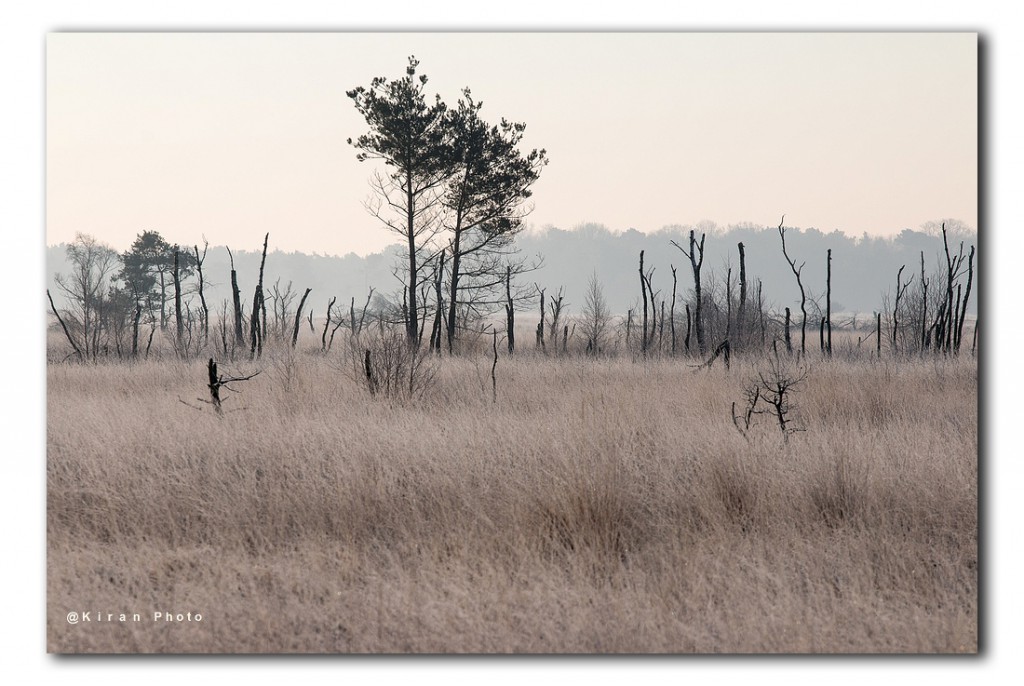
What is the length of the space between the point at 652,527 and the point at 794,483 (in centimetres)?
112

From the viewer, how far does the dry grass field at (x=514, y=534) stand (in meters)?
3.56

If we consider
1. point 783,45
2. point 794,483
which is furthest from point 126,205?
point 794,483

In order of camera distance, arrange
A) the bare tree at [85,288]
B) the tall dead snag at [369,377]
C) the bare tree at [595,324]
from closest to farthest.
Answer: the tall dead snag at [369,377] → the bare tree at [85,288] → the bare tree at [595,324]

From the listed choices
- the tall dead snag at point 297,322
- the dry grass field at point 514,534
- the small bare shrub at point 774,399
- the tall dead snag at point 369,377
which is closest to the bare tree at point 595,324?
the tall dead snag at point 297,322

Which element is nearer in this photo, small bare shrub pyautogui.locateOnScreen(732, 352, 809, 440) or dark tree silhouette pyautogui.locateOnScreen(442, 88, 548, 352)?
small bare shrub pyautogui.locateOnScreen(732, 352, 809, 440)

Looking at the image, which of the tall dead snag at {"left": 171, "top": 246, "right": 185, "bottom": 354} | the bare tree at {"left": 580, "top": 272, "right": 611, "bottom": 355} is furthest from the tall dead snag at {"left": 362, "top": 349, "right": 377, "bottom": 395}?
the tall dead snag at {"left": 171, "top": 246, "right": 185, "bottom": 354}

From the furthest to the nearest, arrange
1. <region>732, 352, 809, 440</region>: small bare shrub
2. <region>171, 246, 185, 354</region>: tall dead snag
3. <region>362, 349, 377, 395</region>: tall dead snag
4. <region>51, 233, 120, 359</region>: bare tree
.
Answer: <region>171, 246, 185, 354</region>: tall dead snag → <region>51, 233, 120, 359</region>: bare tree → <region>362, 349, 377, 395</region>: tall dead snag → <region>732, 352, 809, 440</region>: small bare shrub

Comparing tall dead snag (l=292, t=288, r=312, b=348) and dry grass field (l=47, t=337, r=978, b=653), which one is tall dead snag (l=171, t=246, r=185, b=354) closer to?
tall dead snag (l=292, t=288, r=312, b=348)

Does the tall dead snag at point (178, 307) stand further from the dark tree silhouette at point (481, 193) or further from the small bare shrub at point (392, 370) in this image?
the small bare shrub at point (392, 370)

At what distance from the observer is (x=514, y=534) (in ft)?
14.3

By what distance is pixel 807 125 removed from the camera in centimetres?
547

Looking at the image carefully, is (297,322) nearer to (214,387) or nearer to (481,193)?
(481,193)

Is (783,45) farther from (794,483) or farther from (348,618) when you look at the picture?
(348,618)

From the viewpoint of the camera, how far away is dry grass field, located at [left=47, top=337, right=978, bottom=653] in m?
3.56
